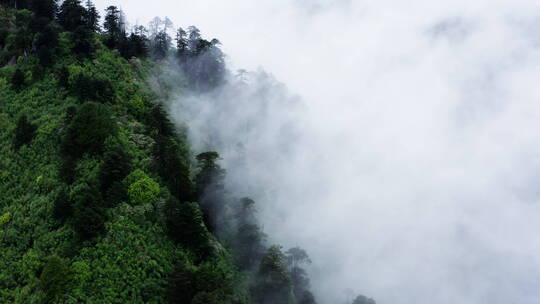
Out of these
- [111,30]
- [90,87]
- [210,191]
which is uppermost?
[111,30]

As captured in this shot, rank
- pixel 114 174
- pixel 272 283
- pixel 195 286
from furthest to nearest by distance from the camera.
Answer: pixel 272 283
pixel 114 174
pixel 195 286

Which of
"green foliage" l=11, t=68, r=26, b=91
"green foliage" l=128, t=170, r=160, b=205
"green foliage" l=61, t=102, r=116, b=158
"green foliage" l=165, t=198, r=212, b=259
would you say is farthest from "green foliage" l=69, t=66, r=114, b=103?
"green foliage" l=165, t=198, r=212, b=259

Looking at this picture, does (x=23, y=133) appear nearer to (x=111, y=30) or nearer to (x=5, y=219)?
(x=5, y=219)

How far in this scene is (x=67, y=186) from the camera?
4203cm

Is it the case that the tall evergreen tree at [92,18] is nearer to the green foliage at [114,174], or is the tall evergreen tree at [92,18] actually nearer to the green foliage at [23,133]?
the green foliage at [23,133]

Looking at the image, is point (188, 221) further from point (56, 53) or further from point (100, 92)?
point (56, 53)

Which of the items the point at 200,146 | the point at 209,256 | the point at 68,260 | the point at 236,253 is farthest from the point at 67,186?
the point at 200,146

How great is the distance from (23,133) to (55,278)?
22.1 metres

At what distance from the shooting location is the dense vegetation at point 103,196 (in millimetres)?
35844

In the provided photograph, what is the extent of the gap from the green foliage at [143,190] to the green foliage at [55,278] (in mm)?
9155

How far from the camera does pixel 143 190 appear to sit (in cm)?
4275

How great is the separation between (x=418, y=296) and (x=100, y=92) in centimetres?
7699

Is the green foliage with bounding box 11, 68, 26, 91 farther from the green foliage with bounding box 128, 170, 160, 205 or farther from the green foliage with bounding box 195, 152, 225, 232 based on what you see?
the green foliage with bounding box 195, 152, 225, 232

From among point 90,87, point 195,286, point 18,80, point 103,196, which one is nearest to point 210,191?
point 103,196
